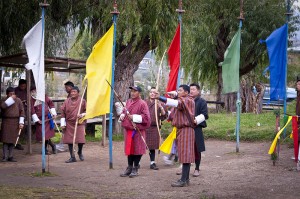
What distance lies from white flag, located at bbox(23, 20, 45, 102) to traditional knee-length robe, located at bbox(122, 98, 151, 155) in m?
1.56

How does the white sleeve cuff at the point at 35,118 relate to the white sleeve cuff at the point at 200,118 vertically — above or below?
below

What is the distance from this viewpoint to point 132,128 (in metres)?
10.1

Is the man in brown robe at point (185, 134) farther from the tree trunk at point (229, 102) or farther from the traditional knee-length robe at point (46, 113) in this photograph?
the tree trunk at point (229, 102)

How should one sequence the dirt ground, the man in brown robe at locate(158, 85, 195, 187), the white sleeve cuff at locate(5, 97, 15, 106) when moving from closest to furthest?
the dirt ground < the man in brown robe at locate(158, 85, 195, 187) < the white sleeve cuff at locate(5, 97, 15, 106)

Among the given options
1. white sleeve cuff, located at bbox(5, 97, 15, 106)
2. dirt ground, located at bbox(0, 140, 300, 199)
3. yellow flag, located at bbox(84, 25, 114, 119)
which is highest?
yellow flag, located at bbox(84, 25, 114, 119)

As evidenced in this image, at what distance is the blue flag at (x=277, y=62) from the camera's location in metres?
12.8

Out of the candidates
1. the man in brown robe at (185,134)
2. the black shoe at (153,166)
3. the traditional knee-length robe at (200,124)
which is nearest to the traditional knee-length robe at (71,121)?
the black shoe at (153,166)

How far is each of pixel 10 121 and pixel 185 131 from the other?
4970mm

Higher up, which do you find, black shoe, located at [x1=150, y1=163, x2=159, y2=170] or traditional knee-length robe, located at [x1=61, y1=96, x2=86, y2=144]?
traditional knee-length robe, located at [x1=61, y1=96, x2=86, y2=144]

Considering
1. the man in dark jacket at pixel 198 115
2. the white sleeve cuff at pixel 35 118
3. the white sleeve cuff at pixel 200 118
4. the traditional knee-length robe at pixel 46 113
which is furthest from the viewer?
the traditional knee-length robe at pixel 46 113

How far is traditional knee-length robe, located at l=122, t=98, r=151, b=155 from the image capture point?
32.7 ft

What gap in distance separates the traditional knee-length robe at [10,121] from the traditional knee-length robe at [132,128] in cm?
326

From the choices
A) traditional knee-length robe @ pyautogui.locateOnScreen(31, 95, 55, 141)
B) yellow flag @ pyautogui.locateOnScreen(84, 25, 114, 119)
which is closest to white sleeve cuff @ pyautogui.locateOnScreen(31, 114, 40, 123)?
traditional knee-length robe @ pyautogui.locateOnScreen(31, 95, 55, 141)

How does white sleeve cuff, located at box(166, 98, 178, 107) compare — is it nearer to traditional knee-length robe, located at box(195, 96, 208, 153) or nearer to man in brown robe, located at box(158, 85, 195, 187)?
man in brown robe, located at box(158, 85, 195, 187)
